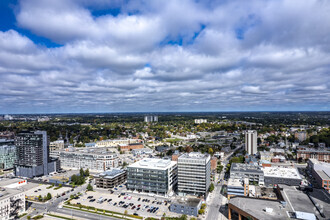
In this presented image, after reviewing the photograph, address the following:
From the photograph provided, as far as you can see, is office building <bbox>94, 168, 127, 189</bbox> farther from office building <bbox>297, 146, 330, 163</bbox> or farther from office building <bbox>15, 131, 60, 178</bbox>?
office building <bbox>297, 146, 330, 163</bbox>

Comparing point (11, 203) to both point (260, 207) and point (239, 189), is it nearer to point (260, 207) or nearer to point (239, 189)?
point (260, 207)

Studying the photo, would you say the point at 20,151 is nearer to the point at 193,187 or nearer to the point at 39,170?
the point at 39,170

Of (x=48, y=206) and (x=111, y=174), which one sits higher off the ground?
(x=111, y=174)

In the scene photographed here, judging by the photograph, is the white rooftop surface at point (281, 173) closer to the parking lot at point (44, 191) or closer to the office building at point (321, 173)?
the office building at point (321, 173)

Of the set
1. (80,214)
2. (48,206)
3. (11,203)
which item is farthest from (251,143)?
(11,203)

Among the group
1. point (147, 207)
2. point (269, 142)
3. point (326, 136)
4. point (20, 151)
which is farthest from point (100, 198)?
point (326, 136)

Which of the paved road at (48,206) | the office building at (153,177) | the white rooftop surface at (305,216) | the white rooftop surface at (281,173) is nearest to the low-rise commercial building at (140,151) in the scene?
the office building at (153,177)
